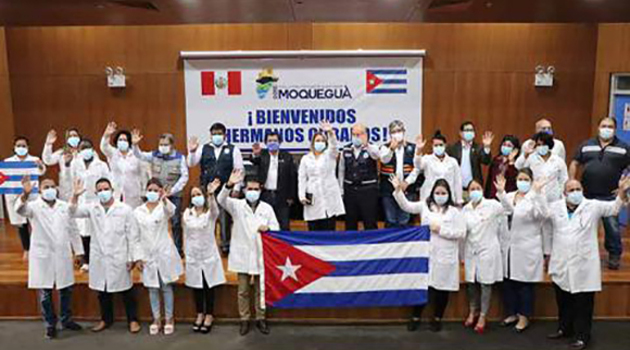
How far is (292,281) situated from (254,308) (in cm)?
52

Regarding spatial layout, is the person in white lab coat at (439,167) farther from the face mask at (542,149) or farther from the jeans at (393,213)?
the face mask at (542,149)

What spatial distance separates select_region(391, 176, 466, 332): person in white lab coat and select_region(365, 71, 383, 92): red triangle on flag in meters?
2.85

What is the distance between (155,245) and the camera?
5.09 m

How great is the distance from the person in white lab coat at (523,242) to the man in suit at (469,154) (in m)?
0.80

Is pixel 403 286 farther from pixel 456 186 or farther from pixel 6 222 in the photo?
pixel 6 222

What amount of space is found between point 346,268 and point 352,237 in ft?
1.01

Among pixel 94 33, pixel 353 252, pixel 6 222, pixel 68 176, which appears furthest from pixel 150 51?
pixel 353 252

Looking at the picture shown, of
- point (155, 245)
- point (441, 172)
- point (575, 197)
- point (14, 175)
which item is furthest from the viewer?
point (14, 175)

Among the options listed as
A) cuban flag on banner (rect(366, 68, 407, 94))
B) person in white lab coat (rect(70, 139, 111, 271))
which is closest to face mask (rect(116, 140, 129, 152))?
person in white lab coat (rect(70, 139, 111, 271))

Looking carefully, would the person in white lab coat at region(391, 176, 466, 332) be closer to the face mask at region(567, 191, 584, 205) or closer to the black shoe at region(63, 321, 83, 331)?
the face mask at region(567, 191, 584, 205)

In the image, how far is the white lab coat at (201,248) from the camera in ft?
16.7

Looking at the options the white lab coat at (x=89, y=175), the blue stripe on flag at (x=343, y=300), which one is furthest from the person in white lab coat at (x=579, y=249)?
the white lab coat at (x=89, y=175)

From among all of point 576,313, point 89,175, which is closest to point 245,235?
point 89,175

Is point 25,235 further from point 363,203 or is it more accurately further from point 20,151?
point 363,203
